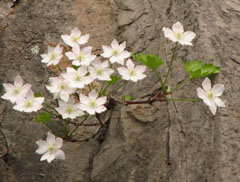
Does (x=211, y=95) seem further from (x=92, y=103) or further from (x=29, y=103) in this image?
(x=29, y=103)

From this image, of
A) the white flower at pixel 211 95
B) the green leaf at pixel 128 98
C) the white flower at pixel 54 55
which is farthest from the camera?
the green leaf at pixel 128 98

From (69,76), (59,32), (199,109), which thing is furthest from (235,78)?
(59,32)

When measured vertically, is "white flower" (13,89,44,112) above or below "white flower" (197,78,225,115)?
below

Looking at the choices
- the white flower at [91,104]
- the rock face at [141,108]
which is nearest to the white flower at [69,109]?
the white flower at [91,104]

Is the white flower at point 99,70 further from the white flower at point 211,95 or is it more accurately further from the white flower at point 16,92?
the white flower at point 211,95

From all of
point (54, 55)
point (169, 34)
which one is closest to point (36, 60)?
point (54, 55)

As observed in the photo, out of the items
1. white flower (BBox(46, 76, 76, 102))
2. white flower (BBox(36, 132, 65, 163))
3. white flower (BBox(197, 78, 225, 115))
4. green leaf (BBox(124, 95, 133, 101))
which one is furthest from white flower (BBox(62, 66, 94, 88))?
white flower (BBox(197, 78, 225, 115))

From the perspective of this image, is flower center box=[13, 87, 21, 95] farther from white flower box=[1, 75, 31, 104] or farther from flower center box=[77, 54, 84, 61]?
flower center box=[77, 54, 84, 61]
